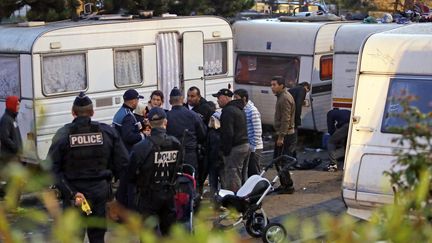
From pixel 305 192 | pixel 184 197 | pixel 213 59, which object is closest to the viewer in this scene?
pixel 184 197

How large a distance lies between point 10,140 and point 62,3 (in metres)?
5.66

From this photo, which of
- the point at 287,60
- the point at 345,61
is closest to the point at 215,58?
the point at 287,60

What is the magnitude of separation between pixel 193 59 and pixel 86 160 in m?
6.84

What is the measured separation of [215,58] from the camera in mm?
14609

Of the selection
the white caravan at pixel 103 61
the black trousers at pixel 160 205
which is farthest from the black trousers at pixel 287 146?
the black trousers at pixel 160 205

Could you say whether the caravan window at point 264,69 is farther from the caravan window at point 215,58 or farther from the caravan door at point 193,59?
the caravan door at point 193,59

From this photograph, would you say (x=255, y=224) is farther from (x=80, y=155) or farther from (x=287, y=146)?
(x=287, y=146)

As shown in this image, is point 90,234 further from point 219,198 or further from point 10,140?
point 10,140

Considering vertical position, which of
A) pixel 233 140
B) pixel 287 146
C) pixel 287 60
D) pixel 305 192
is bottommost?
pixel 305 192

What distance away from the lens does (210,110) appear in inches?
448

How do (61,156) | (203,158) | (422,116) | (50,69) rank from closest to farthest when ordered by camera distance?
(422,116) < (61,156) < (203,158) < (50,69)

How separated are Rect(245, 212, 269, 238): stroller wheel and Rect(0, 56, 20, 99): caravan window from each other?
4.55 m

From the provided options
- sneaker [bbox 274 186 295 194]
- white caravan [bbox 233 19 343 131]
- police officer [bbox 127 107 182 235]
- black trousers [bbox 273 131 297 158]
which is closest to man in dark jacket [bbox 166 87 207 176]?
sneaker [bbox 274 186 295 194]

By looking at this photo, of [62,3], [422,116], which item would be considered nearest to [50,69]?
[62,3]
